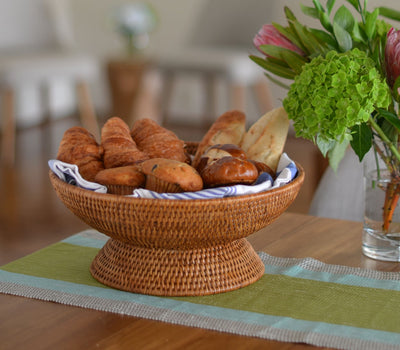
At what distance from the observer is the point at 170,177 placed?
0.78 m

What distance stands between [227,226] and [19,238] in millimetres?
1920

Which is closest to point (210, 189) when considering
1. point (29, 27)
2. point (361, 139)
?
point (361, 139)

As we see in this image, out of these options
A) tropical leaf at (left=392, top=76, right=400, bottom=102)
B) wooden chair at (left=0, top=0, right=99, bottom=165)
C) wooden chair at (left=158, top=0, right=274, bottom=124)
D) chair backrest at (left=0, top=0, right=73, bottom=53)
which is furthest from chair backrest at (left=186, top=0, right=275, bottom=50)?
tropical leaf at (left=392, top=76, right=400, bottom=102)

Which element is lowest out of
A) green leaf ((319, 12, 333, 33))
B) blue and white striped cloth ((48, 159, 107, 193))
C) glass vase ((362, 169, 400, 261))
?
glass vase ((362, 169, 400, 261))

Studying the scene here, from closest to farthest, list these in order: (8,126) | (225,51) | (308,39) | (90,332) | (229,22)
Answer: (90,332), (308,39), (8,126), (225,51), (229,22)

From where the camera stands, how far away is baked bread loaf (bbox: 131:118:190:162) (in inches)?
35.8

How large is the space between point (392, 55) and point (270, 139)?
19cm

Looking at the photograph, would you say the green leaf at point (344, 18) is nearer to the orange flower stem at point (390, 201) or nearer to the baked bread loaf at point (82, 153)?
the orange flower stem at point (390, 201)

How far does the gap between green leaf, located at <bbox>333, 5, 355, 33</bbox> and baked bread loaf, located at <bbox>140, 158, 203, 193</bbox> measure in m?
0.28

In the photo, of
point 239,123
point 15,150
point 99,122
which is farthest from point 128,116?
point 239,123

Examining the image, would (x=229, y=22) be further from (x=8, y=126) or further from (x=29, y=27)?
(x=8, y=126)

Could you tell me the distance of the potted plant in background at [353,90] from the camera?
2.70 ft

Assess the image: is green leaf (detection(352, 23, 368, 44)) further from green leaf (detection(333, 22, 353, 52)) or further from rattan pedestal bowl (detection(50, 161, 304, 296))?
rattan pedestal bowl (detection(50, 161, 304, 296))

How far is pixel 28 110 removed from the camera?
460 centimetres
